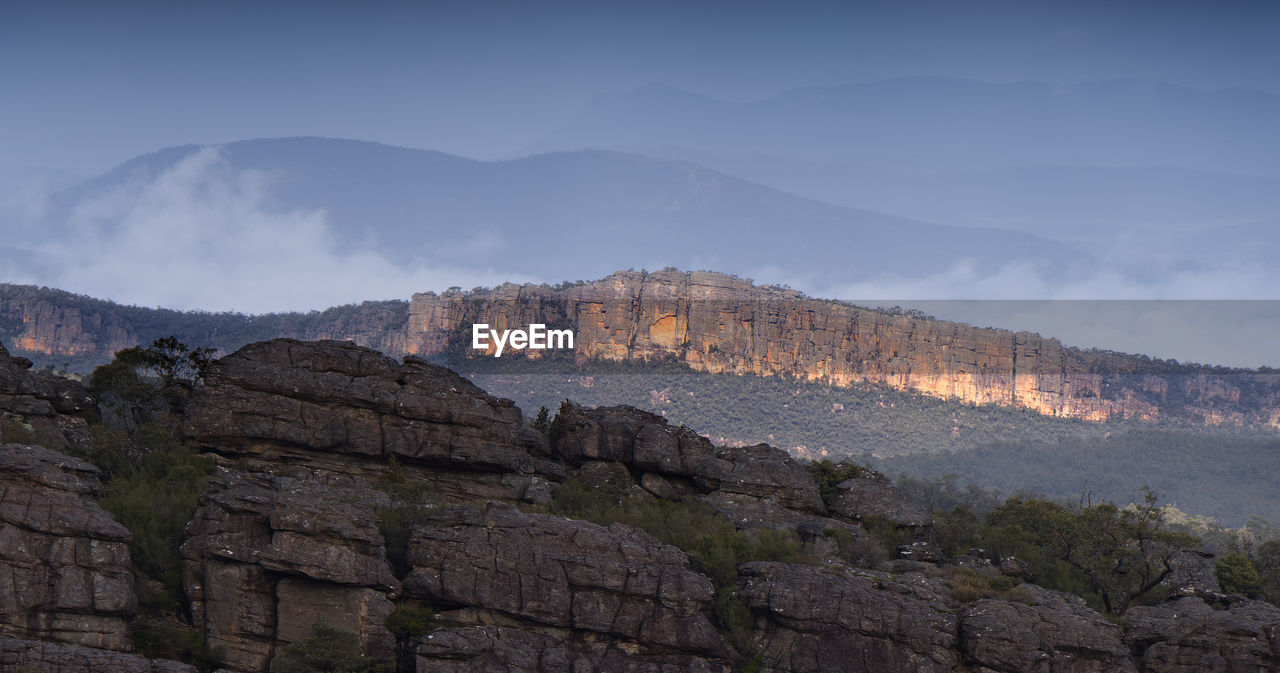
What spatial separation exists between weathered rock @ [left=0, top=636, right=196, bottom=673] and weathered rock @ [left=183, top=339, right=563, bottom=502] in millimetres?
15756

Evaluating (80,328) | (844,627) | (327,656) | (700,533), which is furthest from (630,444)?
(80,328)

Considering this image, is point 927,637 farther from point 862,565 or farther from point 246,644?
point 246,644

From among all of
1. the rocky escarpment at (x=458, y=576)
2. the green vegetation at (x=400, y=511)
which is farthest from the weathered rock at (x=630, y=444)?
the green vegetation at (x=400, y=511)

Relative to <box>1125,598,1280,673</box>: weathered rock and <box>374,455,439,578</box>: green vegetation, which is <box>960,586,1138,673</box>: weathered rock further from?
<box>374,455,439,578</box>: green vegetation

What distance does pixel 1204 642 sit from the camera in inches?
2349

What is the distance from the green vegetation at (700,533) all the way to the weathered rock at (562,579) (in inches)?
59.1

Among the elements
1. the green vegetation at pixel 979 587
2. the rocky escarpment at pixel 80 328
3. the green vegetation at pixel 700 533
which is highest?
the rocky escarpment at pixel 80 328

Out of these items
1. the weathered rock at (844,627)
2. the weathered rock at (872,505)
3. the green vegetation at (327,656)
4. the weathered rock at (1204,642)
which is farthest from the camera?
the weathered rock at (872,505)

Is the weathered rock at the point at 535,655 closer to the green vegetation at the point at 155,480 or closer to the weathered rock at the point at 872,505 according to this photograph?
the green vegetation at the point at 155,480

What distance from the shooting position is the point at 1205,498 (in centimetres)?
17900

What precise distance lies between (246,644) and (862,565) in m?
27.3

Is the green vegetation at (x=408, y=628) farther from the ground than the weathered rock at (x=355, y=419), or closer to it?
closer to it

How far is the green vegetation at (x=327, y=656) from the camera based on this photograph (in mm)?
51406

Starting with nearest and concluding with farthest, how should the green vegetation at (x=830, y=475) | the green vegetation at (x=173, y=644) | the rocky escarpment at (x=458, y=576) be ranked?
the green vegetation at (x=173, y=644) < the rocky escarpment at (x=458, y=576) < the green vegetation at (x=830, y=475)
